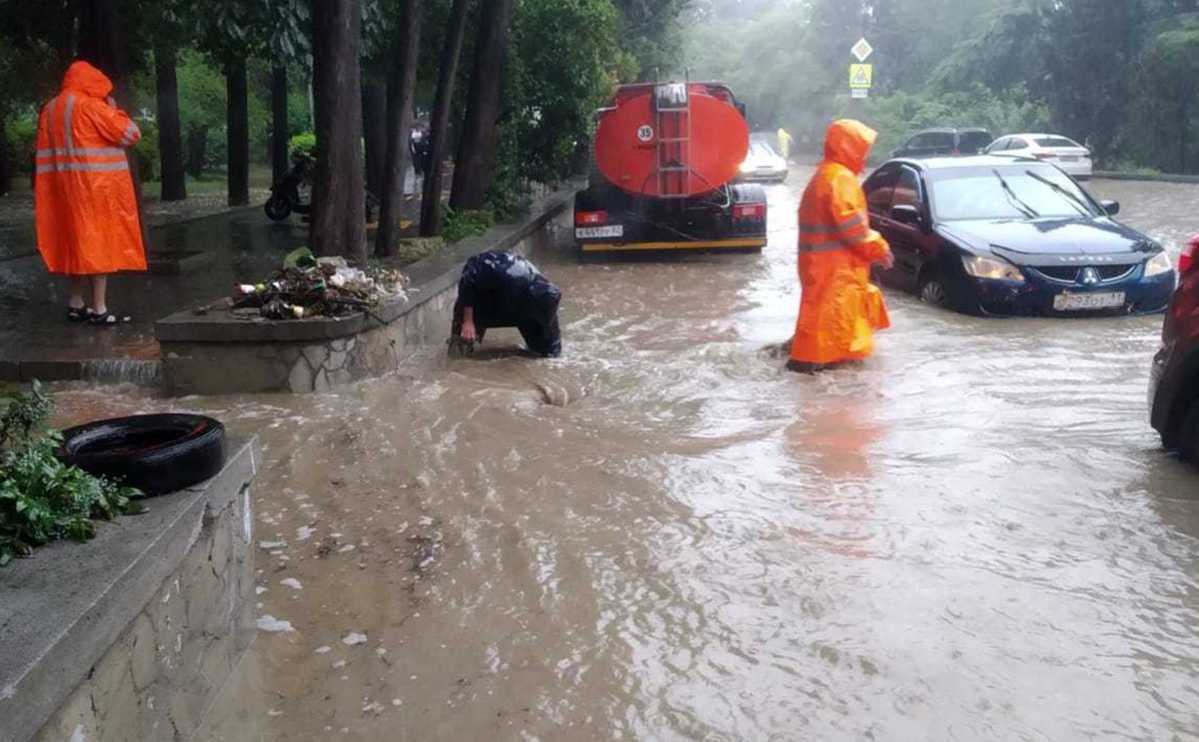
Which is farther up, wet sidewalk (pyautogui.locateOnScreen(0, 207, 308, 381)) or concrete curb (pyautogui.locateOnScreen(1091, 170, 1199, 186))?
concrete curb (pyautogui.locateOnScreen(1091, 170, 1199, 186))

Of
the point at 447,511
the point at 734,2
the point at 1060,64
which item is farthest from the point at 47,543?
the point at 734,2

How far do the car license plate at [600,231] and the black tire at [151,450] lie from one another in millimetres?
10934

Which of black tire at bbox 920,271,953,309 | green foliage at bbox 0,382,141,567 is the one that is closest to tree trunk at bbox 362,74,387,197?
black tire at bbox 920,271,953,309

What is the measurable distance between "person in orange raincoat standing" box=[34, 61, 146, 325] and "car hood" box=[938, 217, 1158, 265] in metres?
6.80

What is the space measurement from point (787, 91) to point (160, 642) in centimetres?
5424

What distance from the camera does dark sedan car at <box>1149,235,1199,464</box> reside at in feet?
17.6

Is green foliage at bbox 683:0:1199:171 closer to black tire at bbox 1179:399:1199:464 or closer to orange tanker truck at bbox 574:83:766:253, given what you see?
orange tanker truck at bbox 574:83:766:253

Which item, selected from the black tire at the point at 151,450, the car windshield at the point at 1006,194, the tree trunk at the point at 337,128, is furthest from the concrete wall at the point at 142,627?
the car windshield at the point at 1006,194

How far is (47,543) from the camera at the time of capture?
107 inches

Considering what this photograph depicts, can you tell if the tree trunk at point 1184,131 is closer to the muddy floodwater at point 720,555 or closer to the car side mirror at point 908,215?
the car side mirror at point 908,215

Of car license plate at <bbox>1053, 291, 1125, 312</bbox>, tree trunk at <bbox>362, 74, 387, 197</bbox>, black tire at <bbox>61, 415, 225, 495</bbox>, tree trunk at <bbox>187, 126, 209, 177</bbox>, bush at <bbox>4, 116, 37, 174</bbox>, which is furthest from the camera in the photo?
tree trunk at <bbox>187, 126, 209, 177</bbox>

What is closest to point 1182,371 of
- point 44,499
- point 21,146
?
point 44,499

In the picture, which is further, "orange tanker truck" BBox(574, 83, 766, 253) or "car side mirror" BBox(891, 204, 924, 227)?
"orange tanker truck" BBox(574, 83, 766, 253)

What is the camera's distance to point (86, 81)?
8102mm
